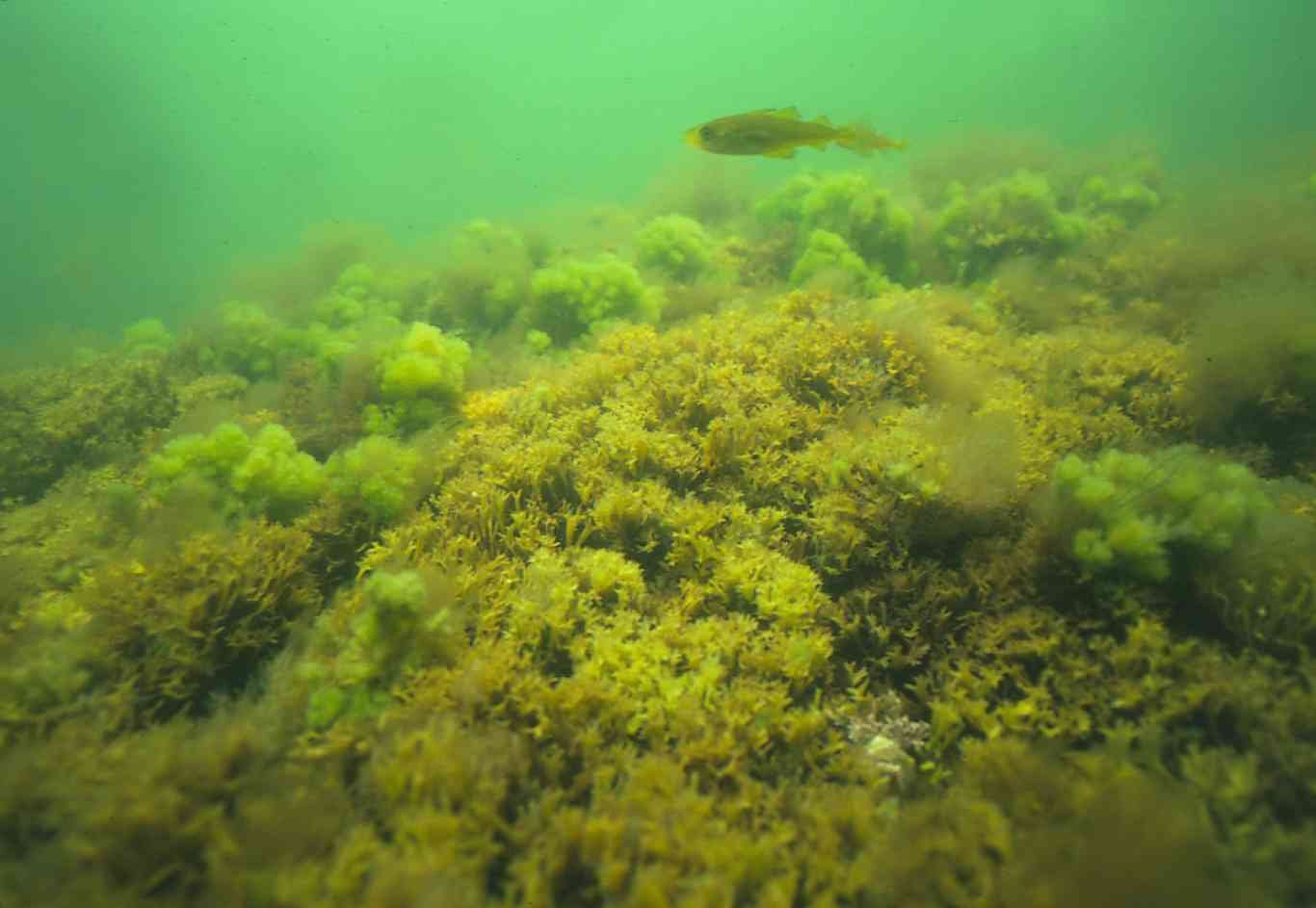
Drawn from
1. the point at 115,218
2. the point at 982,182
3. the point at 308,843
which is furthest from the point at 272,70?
the point at 308,843

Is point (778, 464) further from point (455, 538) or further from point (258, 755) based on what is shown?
point (258, 755)

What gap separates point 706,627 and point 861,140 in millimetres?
4551

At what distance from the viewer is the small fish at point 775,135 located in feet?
15.7

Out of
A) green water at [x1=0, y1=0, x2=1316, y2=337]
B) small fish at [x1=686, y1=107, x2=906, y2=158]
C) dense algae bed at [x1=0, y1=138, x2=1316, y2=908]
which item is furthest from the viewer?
green water at [x1=0, y1=0, x2=1316, y2=337]

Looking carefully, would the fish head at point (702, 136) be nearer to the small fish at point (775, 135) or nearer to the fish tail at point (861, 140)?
the small fish at point (775, 135)

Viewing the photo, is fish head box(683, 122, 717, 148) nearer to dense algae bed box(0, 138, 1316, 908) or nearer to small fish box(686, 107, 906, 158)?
small fish box(686, 107, 906, 158)

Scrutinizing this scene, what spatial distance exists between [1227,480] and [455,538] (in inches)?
168

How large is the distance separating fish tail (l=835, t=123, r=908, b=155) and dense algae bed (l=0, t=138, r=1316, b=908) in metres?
1.36

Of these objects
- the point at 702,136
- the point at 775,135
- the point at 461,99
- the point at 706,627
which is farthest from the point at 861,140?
the point at 461,99

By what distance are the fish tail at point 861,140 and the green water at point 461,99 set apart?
369 inches

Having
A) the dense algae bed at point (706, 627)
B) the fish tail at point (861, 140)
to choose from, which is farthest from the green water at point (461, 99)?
the dense algae bed at point (706, 627)

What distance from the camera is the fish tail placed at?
15.8ft

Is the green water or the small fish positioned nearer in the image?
the small fish

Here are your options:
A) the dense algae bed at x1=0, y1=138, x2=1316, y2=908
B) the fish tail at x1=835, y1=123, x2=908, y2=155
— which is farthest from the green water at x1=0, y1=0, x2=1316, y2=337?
the dense algae bed at x1=0, y1=138, x2=1316, y2=908
